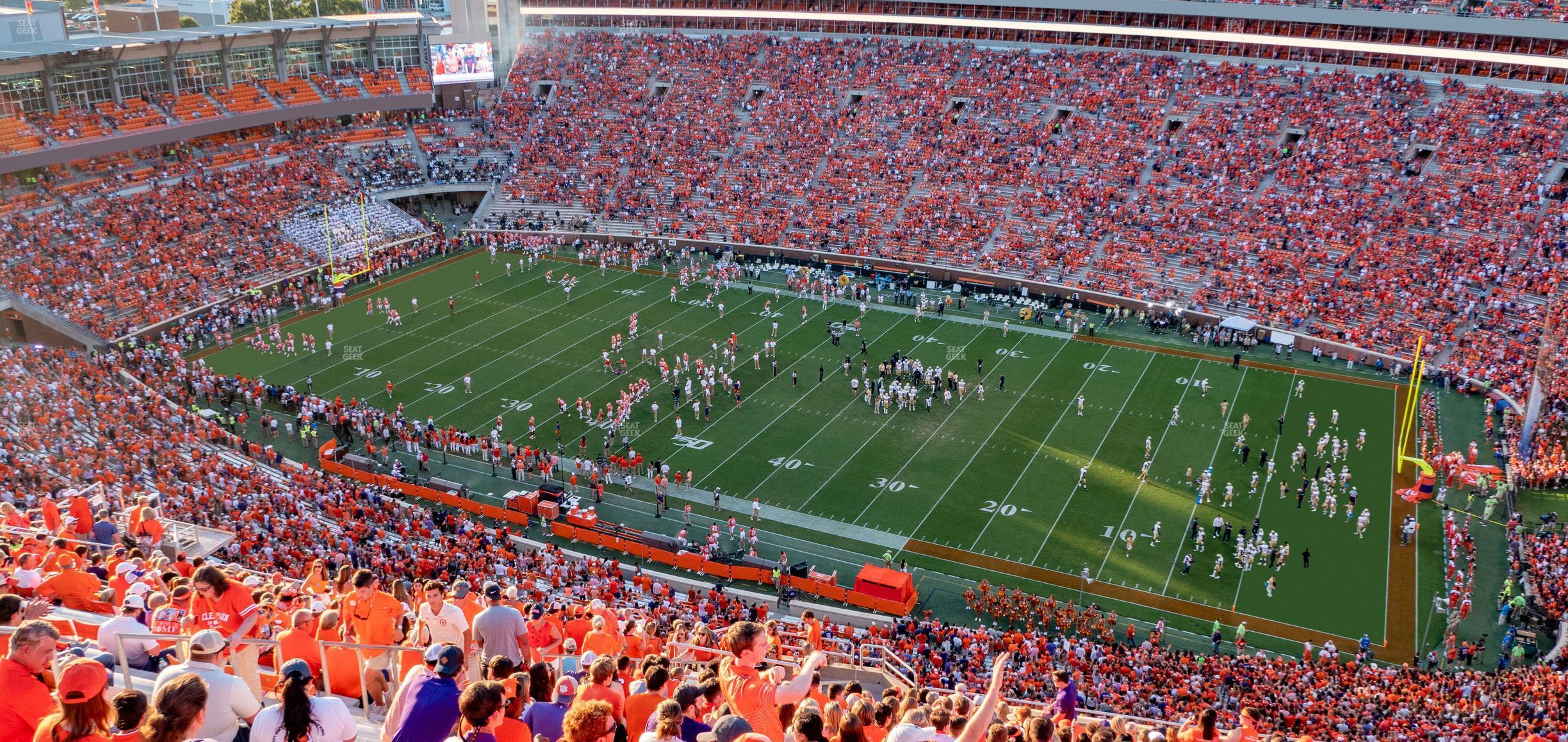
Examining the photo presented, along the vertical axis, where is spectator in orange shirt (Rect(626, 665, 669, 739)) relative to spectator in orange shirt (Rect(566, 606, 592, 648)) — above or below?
above

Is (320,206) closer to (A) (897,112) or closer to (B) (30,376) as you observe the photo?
(B) (30,376)

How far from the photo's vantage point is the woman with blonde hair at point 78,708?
5617 mm

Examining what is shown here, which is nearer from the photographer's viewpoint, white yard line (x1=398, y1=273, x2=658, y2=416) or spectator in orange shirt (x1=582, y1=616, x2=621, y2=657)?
spectator in orange shirt (x1=582, y1=616, x2=621, y2=657)

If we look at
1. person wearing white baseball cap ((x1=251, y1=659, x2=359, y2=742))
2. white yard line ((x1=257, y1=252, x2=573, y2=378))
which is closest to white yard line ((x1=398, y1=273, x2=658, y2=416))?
white yard line ((x1=257, y1=252, x2=573, y2=378))

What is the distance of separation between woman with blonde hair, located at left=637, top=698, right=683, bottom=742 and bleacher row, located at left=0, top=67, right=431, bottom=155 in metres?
48.2

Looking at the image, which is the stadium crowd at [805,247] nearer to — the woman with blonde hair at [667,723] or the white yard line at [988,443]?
the woman with blonde hair at [667,723]

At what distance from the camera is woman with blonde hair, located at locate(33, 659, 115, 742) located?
221 inches

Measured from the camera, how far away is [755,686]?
7.60 metres

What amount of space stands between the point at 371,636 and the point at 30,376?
26228mm

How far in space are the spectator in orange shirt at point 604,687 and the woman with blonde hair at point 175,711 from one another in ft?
7.36

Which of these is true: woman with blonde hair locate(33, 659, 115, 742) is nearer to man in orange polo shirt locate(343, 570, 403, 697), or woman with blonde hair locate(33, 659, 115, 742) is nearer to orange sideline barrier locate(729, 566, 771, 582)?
man in orange polo shirt locate(343, 570, 403, 697)

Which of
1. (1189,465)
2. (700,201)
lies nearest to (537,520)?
(1189,465)

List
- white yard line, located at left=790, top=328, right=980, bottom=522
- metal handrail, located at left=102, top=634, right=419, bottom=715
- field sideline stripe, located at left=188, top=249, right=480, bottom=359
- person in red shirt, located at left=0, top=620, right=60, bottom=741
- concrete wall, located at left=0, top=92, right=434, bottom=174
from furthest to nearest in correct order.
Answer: concrete wall, located at left=0, top=92, right=434, bottom=174
field sideline stripe, located at left=188, top=249, right=480, bottom=359
white yard line, located at left=790, top=328, right=980, bottom=522
metal handrail, located at left=102, top=634, right=419, bottom=715
person in red shirt, located at left=0, top=620, right=60, bottom=741

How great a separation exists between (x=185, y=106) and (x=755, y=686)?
2063 inches
